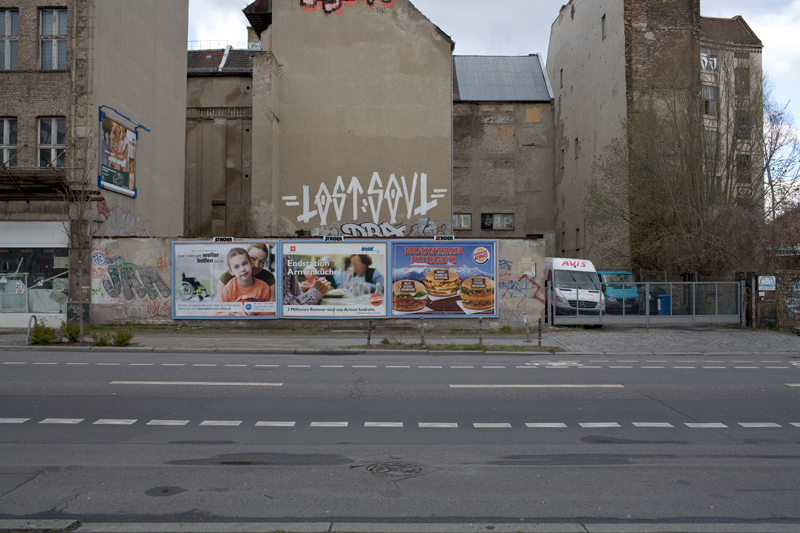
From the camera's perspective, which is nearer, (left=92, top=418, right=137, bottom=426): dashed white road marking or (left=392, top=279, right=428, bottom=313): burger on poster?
(left=92, top=418, right=137, bottom=426): dashed white road marking

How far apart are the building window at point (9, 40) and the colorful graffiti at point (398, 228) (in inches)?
626

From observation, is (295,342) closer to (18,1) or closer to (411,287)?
(411,287)

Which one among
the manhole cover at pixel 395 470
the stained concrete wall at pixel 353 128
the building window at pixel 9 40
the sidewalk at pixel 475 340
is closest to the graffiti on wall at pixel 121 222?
the sidewalk at pixel 475 340

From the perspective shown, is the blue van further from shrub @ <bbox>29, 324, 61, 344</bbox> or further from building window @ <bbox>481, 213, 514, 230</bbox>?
building window @ <bbox>481, 213, 514, 230</bbox>

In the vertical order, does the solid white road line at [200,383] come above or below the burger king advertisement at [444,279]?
below

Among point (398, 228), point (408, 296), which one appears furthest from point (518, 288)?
point (398, 228)

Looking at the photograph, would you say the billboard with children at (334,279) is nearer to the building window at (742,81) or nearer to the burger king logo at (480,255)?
the burger king logo at (480,255)

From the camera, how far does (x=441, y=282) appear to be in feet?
68.2

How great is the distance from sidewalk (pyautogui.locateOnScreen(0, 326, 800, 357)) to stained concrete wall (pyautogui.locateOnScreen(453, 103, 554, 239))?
23.8 m

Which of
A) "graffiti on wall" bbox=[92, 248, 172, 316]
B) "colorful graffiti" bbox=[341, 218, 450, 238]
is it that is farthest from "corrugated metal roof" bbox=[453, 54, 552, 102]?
"graffiti on wall" bbox=[92, 248, 172, 316]

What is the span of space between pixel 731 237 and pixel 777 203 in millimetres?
3775

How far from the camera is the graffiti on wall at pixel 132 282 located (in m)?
20.7

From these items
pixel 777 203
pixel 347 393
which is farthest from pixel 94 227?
pixel 777 203

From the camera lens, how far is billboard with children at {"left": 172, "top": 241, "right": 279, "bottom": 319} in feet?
67.5
